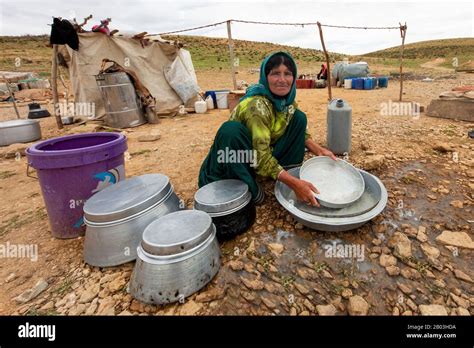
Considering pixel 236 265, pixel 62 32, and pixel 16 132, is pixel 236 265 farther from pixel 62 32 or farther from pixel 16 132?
pixel 62 32

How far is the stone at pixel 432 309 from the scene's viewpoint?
1.38m

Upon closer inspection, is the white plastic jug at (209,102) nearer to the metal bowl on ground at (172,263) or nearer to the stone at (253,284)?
the metal bowl on ground at (172,263)

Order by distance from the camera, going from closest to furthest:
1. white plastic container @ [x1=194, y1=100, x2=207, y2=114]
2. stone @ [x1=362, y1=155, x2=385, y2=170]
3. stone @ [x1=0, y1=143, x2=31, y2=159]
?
stone @ [x1=362, y1=155, x2=385, y2=170] → stone @ [x1=0, y1=143, x2=31, y2=159] → white plastic container @ [x1=194, y1=100, x2=207, y2=114]

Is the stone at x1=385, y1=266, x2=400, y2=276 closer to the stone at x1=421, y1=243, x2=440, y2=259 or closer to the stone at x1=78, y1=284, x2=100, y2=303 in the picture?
the stone at x1=421, y1=243, x2=440, y2=259

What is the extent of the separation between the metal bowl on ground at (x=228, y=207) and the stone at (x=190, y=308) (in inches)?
19.6

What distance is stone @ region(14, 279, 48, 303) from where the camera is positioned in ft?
5.29

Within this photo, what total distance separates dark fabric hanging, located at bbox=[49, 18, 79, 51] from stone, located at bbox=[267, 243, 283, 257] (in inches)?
236

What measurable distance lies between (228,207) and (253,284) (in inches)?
19.7

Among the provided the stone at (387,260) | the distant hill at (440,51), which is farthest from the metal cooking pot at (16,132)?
the distant hill at (440,51)

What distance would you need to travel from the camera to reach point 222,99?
7328 mm

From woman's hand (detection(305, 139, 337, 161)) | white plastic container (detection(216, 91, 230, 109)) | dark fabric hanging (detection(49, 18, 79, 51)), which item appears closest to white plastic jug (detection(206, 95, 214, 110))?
white plastic container (detection(216, 91, 230, 109))

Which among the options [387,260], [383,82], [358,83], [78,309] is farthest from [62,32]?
[383,82]

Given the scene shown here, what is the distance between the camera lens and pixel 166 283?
4.56ft

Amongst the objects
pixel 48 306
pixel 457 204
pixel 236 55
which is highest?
pixel 236 55
